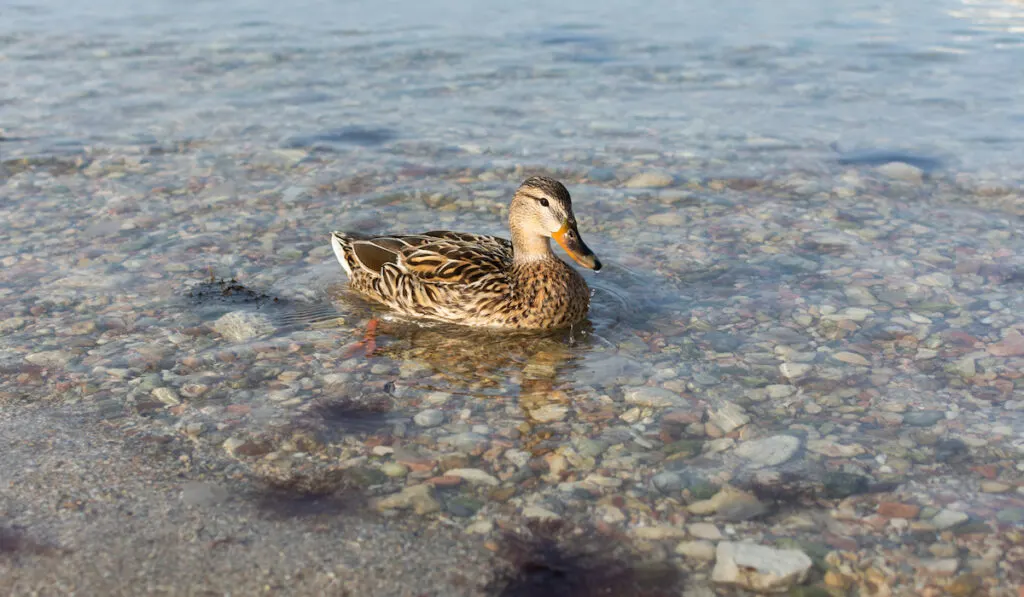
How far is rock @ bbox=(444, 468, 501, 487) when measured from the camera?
6141 millimetres

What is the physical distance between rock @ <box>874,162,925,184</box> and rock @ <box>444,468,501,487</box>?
7.44m

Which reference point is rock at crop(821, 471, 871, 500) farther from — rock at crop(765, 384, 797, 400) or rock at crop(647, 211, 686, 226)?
rock at crop(647, 211, 686, 226)

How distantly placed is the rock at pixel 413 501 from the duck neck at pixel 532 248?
3.10 metres

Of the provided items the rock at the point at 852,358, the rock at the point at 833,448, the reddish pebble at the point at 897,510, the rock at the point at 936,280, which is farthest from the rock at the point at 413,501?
the rock at the point at 936,280

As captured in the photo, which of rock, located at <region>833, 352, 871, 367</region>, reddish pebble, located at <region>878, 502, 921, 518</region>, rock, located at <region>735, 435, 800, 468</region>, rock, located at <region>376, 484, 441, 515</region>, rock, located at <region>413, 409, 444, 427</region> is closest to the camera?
reddish pebble, located at <region>878, 502, 921, 518</region>

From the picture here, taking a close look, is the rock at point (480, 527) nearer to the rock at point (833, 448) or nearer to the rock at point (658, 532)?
the rock at point (658, 532)

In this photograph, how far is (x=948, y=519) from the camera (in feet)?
18.7

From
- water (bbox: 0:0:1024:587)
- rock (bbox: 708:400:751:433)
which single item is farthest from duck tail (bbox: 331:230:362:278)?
rock (bbox: 708:400:751:433)

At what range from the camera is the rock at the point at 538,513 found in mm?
5777

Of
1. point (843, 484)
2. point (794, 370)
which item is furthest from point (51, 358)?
point (843, 484)

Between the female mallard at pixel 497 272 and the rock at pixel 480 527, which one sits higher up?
the female mallard at pixel 497 272

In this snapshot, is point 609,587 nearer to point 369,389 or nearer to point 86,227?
point 369,389

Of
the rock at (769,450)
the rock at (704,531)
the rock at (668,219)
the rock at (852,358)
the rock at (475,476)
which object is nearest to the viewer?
the rock at (704,531)

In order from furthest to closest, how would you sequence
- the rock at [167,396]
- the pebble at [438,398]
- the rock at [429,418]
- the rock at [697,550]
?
the pebble at [438,398], the rock at [167,396], the rock at [429,418], the rock at [697,550]
